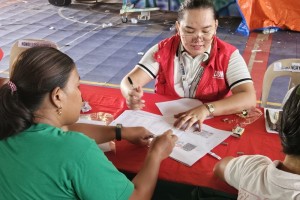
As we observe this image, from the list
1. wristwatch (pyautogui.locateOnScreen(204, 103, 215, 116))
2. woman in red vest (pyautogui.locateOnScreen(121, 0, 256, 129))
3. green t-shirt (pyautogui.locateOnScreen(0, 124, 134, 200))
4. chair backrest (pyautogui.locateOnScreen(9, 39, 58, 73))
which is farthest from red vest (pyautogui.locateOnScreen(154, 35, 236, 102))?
green t-shirt (pyautogui.locateOnScreen(0, 124, 134, 200))

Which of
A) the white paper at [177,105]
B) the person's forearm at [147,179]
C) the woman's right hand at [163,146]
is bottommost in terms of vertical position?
the white paper at [177,105]

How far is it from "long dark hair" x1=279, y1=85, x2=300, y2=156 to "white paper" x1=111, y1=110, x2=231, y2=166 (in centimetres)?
50

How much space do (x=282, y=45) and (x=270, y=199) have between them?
468 cm

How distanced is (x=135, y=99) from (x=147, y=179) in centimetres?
69

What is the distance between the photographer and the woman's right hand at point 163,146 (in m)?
1.43

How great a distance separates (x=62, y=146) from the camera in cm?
107

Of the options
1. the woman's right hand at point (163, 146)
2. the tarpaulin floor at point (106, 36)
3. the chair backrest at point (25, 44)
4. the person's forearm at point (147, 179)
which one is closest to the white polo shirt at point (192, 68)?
the chair backrest at point (25, 44)

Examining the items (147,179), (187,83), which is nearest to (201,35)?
(187,83)

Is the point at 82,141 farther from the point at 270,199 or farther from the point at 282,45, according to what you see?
the point at 282,45

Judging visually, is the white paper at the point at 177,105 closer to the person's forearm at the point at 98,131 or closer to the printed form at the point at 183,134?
the printed form at the point at 183,134

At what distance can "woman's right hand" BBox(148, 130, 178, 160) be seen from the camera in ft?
4.70

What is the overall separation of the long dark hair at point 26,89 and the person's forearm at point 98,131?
54 cm

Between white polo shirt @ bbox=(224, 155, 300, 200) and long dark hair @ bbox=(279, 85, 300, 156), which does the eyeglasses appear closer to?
white polo shirt @ bbox=(224, 155, 300, 200)

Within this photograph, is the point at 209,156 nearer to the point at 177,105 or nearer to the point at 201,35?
the point at 177,105
